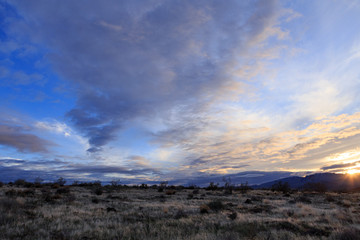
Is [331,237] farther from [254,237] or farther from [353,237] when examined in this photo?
[254,237]

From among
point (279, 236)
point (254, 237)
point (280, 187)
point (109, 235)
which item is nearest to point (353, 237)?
point (279, 236)

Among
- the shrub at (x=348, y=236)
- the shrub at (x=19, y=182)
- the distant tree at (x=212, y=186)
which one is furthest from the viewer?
the distant tree at (x=212, y=186)

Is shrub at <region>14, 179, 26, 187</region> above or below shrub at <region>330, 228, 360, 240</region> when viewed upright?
above

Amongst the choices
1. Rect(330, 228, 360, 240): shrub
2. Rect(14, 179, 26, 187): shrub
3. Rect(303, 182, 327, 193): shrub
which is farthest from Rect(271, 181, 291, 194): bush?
Rect(14, 179, 26, 187): shrub

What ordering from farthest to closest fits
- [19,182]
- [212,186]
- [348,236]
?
[212,186] → [19,182] → [348,236]

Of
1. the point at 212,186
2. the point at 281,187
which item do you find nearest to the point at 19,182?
the point at 212,186

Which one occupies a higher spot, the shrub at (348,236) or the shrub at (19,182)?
the shrub at (19,182)

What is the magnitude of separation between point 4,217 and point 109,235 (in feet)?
21.6

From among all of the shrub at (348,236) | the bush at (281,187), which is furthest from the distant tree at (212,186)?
the shrub at (348,236)

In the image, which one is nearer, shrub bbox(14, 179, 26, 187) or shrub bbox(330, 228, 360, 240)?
shrub bbox(330, 228, 360, 240)

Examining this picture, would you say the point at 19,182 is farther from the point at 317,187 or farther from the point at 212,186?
the point at 317,187

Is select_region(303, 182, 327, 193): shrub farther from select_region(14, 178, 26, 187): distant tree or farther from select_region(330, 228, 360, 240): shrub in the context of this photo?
select_region(14, 178, 26, 187): distant tree

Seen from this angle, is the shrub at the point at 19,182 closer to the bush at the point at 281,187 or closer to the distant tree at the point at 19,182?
the distant tree at the point at 19,182

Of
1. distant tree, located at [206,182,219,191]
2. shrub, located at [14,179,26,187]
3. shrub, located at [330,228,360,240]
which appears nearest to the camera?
shrub, located at [330,228,360,240]
